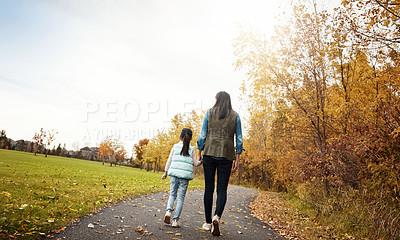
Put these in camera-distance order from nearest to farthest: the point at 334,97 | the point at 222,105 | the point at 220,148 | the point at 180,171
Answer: the point at 220,148 < the point at 222,105 < the point at 180,171 < the point at 334,97

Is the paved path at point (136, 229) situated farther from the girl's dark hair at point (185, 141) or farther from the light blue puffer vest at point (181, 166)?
the girl's dark hair at point (185, 141)

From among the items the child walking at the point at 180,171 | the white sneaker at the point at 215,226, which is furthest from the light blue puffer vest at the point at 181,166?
the white sneaker at the point at 215,226

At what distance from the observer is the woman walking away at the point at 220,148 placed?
3916mm

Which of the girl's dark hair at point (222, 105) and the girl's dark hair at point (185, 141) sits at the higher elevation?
the girl's dark hair at point (222, 105)

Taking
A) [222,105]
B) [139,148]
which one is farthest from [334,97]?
[139,148]

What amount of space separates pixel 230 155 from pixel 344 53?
712cm

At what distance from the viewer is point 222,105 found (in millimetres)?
4133

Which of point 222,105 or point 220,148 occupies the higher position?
point 222,105

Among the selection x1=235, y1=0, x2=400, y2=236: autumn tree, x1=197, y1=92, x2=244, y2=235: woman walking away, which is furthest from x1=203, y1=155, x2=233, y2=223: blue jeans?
x1=235, y1=0, x2=400, y2=236: autumn tree

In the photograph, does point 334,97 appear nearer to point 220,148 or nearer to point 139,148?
point 220,148

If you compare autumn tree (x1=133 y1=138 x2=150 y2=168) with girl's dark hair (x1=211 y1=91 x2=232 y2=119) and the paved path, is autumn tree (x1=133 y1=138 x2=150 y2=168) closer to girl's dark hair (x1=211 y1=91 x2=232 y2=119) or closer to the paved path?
the paved path

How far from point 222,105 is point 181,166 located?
54.8 inches

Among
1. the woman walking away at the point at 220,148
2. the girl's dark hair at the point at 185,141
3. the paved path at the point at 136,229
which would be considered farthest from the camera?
the girl's dark hair at the point at 185,141

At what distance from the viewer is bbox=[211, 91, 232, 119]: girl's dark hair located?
13.3ft
